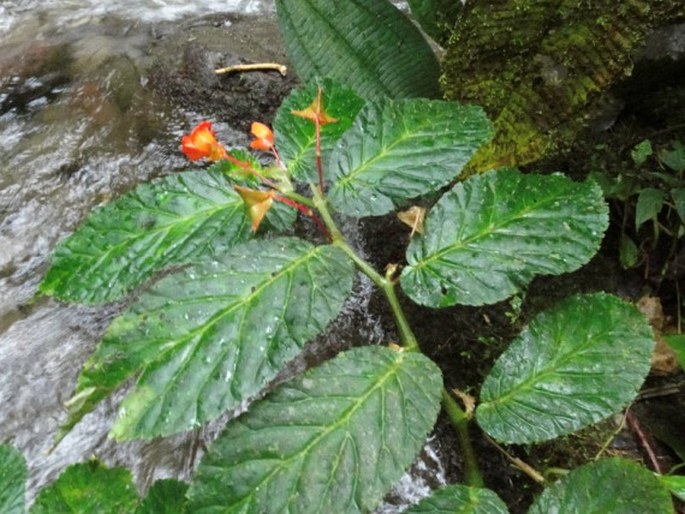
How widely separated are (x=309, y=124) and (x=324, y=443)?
0.49 m

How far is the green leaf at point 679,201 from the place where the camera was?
130 cm

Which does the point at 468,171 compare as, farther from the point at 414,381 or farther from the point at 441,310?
the point at 414,381

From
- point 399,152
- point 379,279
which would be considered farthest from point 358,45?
point 379,279

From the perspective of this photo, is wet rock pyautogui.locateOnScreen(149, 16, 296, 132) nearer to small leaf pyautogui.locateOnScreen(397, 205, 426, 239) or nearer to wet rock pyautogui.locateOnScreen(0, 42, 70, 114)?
wet rock pyautogui.locateOnScreen(0, 42, 70, 114)

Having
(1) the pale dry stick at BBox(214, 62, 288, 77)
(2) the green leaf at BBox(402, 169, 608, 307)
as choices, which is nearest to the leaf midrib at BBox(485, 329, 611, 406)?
(2) the green leaf at BBox(402, 169, 608, 307)

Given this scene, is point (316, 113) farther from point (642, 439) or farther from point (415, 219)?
point (642, 439)

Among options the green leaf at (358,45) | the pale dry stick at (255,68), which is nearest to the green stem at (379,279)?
the green leaf at (358,45)

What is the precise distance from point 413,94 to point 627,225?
592 millimetres

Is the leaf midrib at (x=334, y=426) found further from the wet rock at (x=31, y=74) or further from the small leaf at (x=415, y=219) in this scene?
the wet rock at (x=31, y=74)

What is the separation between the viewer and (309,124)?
0.93 m

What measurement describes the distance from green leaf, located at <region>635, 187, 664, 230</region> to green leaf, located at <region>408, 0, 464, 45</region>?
0.56 m

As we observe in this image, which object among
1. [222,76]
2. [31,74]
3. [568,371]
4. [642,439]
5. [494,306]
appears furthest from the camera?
[31,74]

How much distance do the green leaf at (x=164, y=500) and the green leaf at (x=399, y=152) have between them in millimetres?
416

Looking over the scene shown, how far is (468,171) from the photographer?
138cm
